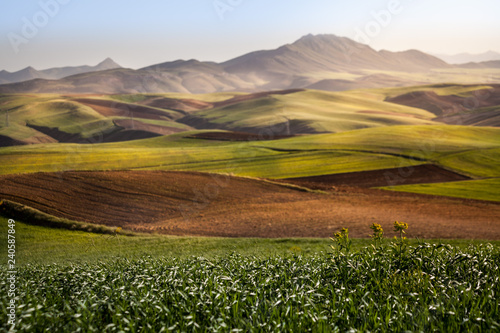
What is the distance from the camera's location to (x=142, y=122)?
151500 mm

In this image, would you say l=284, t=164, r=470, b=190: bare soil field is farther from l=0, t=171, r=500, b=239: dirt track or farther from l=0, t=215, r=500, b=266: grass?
l=0, t=215, r=500, b=266: grass

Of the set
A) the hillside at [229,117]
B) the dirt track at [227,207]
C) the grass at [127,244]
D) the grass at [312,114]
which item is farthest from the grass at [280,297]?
the grass at [312,114]

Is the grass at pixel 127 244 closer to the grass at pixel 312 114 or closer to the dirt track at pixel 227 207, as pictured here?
the dirt track at pixel 227 207

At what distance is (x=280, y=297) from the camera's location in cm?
737

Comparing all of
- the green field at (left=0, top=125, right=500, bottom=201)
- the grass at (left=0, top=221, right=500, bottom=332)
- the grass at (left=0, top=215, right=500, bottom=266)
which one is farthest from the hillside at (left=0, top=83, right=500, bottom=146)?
the grass at (left=0, top=221, right=500, bottom=332)

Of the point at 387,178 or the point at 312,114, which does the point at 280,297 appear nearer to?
the point at 387,178

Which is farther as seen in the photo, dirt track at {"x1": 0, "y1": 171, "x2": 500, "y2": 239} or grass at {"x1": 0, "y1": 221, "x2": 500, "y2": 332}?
dirt track at {"x1": 0, "y1": 171, "x2": 500, "y2": 239}

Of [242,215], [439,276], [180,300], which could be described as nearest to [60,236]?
[242,215]

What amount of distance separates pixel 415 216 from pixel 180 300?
27.2 m

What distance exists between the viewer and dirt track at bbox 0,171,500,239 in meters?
27.6

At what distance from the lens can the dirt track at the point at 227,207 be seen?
27639mm

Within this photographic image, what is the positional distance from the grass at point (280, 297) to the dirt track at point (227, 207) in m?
16.4

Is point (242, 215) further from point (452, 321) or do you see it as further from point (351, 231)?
point (452, 321)

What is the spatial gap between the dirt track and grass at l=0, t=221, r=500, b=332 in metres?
16.4
